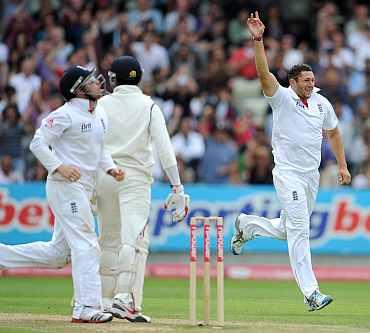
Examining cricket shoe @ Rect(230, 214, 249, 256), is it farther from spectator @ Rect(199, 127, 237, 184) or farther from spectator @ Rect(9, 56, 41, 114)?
spectator @ Rect(9, 56, 41, 114)

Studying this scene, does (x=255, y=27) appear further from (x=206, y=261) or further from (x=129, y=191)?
(x=206, y=261)

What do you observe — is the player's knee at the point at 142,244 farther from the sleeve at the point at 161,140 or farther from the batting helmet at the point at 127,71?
the batting helmet at the point at 127,71

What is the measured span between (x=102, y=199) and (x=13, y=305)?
6.79 ft

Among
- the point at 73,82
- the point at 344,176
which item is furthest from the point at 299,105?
the point at 73,82

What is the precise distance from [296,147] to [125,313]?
7.84 feet

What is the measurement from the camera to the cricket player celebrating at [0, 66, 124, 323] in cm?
1007

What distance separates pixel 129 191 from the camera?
10820 millimetres

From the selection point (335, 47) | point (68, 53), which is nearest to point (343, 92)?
point (335, 47)

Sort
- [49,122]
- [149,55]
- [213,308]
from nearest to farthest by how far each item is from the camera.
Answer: [49,122] < [213,308] < [149,55]

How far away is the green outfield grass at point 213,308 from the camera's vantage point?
1009 cm

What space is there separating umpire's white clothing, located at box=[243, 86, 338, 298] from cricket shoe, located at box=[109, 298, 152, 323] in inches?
65.0

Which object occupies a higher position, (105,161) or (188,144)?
(188,144)

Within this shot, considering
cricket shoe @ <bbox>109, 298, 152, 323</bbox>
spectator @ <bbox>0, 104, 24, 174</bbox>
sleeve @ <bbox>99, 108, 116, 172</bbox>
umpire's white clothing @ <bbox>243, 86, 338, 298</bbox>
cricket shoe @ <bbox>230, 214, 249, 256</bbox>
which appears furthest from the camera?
spectator @ <bbox>0, 104, 24, 174</bbox>

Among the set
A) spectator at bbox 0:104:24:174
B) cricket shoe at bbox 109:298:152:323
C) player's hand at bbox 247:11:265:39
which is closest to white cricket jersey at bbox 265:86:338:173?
player's hand at bbox 247:11:265:39
